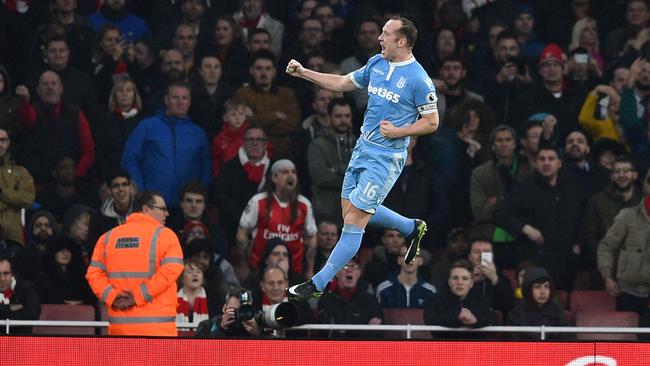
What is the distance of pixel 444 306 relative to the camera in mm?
15633

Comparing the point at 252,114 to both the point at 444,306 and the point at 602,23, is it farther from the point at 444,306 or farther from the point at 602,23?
the point at 602,23

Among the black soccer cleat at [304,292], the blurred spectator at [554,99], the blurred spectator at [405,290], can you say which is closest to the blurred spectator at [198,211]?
the blurred spectator at [405,290]

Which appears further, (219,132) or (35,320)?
(219,132)

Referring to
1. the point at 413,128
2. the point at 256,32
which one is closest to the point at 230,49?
the point at 256,32

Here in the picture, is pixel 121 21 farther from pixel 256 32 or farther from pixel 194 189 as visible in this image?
pixel 194 189

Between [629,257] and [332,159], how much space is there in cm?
299

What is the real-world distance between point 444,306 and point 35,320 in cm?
353

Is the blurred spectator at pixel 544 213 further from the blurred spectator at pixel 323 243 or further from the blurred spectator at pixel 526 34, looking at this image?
the blurred spectator at pixel 526 34

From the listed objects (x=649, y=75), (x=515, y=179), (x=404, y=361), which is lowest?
(x=404, y=361)

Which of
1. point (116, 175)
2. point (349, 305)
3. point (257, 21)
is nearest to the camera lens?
point (349, 305)

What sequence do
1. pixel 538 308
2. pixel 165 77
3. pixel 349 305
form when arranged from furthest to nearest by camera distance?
pixel 165 77 → pixel 349 305 → pixel 538 308

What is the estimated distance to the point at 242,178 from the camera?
57.6ft

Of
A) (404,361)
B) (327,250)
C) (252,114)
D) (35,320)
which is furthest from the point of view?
(252,114)

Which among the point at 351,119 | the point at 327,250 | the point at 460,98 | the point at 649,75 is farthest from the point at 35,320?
the point at 649,75
